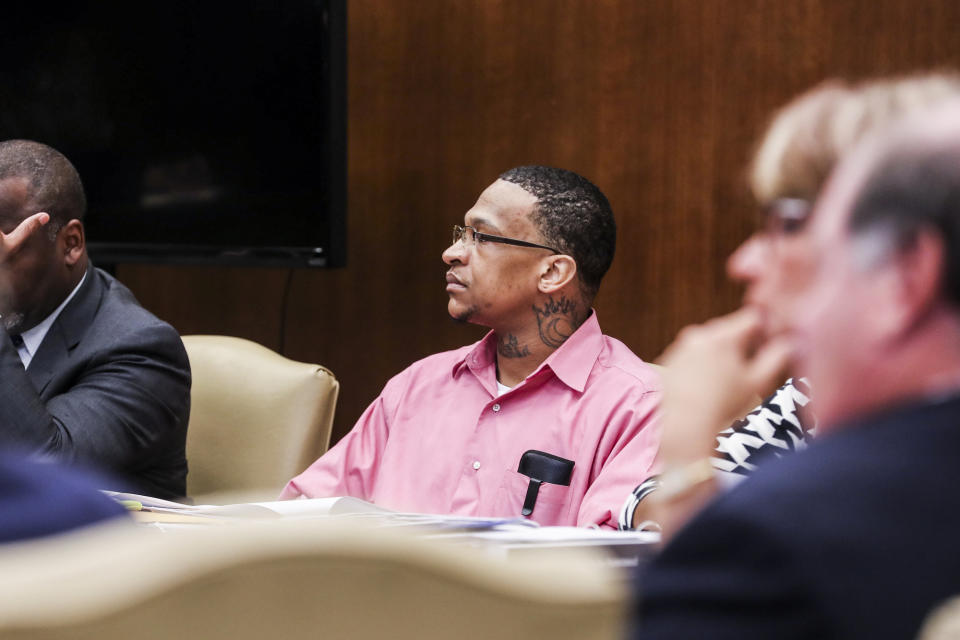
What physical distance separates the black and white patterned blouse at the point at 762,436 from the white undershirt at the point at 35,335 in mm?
1321

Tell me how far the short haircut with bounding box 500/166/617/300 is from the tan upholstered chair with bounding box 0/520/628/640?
1664 mm

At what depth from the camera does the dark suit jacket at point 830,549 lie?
0.52 m

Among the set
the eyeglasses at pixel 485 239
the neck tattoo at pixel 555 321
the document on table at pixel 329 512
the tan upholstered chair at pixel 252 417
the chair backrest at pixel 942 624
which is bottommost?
the tan upholstered chair at pixel 252 417

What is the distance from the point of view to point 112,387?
7.14 ft

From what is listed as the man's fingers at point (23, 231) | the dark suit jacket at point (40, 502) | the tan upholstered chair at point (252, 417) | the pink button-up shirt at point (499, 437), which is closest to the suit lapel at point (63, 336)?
the man's fingers at point (23, 231)

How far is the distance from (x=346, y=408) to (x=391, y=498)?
4.65ft

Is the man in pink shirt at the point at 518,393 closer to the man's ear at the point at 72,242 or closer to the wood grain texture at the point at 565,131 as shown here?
the man's ear at the point at 72,242

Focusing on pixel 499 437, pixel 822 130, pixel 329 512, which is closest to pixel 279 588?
pixel 822 130

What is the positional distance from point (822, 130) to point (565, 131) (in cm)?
234

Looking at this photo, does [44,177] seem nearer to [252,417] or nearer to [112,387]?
[112,387]

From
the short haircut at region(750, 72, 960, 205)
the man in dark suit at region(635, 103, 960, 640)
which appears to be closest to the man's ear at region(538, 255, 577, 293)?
the short haircut at region(750, 72, 960, 205)

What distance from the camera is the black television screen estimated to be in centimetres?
303

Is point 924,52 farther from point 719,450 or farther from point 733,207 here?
point 719,450

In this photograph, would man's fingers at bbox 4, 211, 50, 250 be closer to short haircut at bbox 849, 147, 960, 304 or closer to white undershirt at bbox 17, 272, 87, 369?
white undershirt at bbox 17, 272, 87, 369
